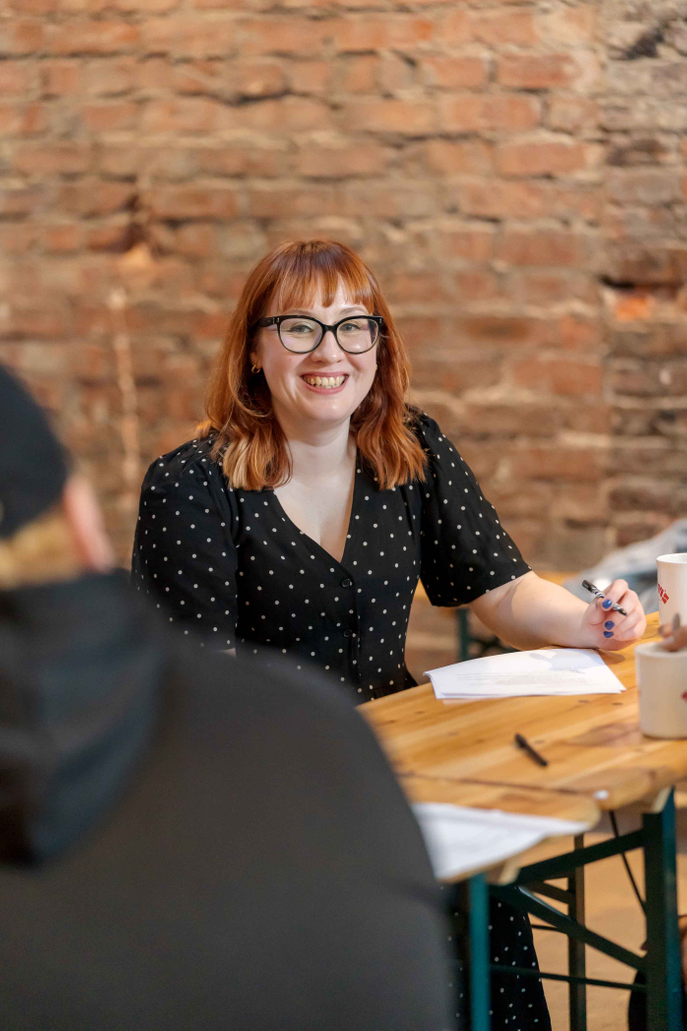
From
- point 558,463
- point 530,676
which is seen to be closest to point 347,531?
point 530,676

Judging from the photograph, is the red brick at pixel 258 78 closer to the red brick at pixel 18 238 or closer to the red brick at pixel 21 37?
the red brick at pixel 21 37

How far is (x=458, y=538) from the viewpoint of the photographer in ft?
6.61

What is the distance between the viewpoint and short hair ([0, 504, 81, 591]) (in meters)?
0.60

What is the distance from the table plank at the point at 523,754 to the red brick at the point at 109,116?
2.38 meters

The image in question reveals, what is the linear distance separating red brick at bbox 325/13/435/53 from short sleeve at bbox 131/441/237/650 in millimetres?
1887

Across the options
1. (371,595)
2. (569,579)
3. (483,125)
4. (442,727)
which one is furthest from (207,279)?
(442,727)

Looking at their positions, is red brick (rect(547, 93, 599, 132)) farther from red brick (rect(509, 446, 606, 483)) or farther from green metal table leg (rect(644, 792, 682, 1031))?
green metal table leg (rect(644, 792, 682, 1031))

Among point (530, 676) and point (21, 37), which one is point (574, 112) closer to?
point (21, 37)

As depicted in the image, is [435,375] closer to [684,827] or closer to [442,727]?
[684,827]

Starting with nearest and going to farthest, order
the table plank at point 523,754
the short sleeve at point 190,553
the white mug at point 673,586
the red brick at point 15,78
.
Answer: the table plank at point 523,754
the white mug at point 673,586
the short sleeve at point 190,553
the red brick at point 15,78

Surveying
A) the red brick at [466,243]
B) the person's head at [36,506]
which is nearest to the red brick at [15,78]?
the red brick at [466,243]

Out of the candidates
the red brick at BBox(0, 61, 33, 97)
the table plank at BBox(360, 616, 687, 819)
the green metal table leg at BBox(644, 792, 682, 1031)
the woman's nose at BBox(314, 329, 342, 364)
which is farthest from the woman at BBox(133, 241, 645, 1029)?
the red brick at BBox(0, 61, 33, 97)

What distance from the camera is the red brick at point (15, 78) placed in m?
3.34

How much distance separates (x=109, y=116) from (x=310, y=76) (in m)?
0.62
